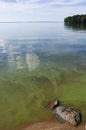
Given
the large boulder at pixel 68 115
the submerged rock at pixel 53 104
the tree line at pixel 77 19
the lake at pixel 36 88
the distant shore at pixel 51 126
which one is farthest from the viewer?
the tree line at pixel 77 19

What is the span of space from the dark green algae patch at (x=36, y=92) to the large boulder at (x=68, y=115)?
64 centimetres

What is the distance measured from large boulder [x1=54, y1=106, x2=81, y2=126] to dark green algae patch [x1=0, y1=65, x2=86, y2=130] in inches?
25.3

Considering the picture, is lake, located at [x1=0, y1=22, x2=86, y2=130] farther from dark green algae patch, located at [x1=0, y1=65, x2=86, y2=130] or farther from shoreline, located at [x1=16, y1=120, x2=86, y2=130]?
shoreline, located at [x1=16, y1=120, x2=86, y2=130]

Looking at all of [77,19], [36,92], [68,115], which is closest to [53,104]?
[68,115]

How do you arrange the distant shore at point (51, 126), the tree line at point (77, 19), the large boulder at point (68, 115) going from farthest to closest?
the tree line at point (77, 19) → the large boulder at point (68, 115) → the distant shore at point (51, 126)

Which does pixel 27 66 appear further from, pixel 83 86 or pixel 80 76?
pixel 83 86

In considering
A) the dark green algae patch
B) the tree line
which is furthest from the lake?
the tree line

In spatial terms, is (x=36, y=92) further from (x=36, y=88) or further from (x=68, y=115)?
(x=68, y=115)

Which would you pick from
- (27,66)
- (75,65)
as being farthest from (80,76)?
(27,66)

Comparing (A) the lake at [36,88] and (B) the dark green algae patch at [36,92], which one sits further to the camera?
(A) the lake at [36,88]

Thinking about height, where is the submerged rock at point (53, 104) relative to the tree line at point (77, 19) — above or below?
above

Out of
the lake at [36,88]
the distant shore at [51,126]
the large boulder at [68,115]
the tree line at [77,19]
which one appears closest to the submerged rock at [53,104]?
the lake at [36,88]

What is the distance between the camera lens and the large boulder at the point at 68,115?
14453 millimetres

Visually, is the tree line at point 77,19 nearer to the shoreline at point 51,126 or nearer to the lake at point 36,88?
the lake at point 36,88
